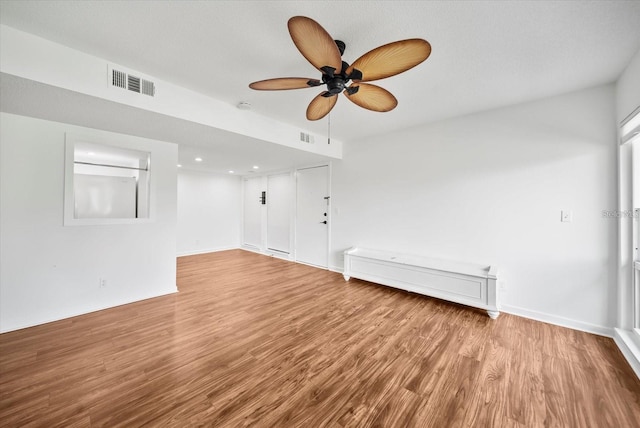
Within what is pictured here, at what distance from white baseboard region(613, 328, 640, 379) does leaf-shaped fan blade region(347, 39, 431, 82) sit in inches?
110

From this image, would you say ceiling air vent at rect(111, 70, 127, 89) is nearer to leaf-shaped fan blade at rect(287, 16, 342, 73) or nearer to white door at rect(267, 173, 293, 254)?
leaf-shaped fan blade at rect(287, 16, 342, 73)

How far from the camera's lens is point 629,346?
199 centimetres

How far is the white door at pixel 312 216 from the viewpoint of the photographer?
479cm

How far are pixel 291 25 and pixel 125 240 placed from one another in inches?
130

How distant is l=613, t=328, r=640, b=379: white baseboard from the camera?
183 centimetres

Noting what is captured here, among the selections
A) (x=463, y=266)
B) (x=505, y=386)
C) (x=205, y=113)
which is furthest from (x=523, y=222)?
(x=205, y=113)

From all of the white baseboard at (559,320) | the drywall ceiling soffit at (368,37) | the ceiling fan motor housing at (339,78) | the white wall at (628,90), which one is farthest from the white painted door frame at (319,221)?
the white wall at (628,90)

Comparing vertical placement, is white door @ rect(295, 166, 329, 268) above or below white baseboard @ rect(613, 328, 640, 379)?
above

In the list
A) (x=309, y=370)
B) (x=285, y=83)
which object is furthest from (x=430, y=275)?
(x=285, y=83)

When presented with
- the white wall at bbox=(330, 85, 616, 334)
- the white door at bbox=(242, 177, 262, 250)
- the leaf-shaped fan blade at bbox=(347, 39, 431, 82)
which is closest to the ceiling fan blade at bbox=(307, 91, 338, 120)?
the leaf-shaped fan blade at bbox=(347, 39, 431, 82)

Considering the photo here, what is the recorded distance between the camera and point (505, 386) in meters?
1.67

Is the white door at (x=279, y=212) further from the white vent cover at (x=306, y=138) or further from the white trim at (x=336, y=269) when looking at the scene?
the white vent cover at (x=306, y=138)

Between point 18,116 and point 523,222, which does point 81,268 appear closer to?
point 18,116

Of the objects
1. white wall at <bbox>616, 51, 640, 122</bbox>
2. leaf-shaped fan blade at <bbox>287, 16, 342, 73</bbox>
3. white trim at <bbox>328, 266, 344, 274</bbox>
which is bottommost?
white trim at <bbox>328, 266, 344, 274</bbox>
